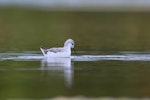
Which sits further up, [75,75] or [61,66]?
[61,66]

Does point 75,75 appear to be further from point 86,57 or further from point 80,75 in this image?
point 86,57

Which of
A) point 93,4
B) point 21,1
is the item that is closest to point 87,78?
point 21,1

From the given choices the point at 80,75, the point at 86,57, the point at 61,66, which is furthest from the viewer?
the point at 86,57

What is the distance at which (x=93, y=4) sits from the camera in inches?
3238

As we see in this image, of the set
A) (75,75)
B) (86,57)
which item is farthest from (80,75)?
(86,57)

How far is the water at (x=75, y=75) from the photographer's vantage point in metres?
17.0

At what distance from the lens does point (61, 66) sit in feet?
70.6

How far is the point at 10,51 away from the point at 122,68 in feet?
17.7

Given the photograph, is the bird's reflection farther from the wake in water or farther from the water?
the wake in water

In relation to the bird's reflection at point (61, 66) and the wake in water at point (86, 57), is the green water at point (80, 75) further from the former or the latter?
the wake in water at point (86, 57)

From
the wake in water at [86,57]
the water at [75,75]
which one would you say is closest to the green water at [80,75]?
the water at [75,75]

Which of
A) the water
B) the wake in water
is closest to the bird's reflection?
the water

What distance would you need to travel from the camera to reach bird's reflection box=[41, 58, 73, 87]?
19531 millimetres

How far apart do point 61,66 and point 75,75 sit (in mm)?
1844
